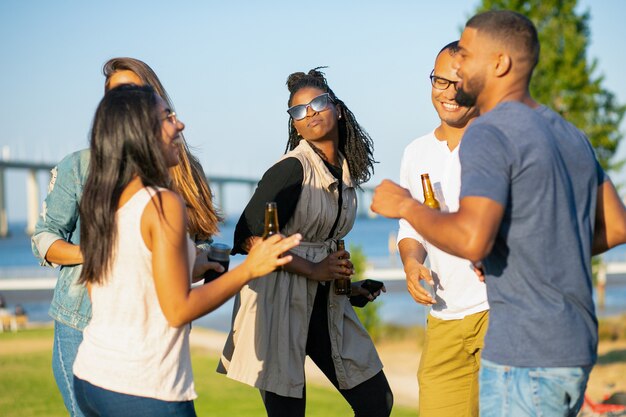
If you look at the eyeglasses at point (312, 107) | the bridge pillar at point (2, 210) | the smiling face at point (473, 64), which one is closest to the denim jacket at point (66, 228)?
the eyeglasses at point (312, 107)

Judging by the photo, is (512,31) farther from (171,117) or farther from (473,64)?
(171,117)

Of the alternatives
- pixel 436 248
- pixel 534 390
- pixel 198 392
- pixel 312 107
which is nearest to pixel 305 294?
pixel 436 248

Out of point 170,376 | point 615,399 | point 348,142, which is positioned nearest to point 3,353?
point 615,399

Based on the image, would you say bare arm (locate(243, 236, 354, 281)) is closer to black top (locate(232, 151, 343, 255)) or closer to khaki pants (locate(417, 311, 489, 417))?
black top (locate(232, 151, 343, 255))

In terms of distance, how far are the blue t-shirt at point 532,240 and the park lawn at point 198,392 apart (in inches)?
249

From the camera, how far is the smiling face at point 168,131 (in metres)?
3.22

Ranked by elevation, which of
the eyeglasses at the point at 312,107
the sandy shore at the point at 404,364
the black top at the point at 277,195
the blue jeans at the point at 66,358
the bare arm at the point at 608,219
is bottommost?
the sandy shore at the point at 404,364

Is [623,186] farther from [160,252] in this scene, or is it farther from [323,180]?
[160,252]

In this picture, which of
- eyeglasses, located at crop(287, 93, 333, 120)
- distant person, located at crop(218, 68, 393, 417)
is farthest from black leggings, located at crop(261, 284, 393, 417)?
eyeglasses, located at crop(287, 93, 333, 120)

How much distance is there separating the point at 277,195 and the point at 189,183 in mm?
515

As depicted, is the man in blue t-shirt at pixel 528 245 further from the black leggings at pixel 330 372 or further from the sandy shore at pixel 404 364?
the sandy shore at pixel 404 364

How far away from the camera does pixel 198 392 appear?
10477mm

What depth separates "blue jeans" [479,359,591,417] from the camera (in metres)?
2.97

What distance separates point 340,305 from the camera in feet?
16.0
